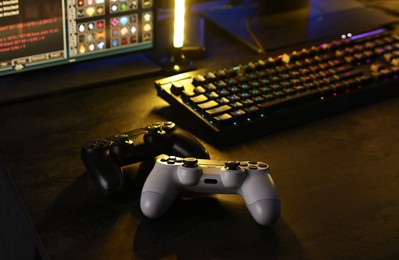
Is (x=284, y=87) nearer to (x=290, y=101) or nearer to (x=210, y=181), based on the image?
(x=290, y=101)

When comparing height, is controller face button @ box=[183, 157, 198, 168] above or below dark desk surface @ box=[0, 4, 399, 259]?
above

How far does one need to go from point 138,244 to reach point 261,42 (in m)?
0.69

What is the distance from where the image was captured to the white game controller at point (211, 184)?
2.96 ft

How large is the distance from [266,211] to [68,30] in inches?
22.0

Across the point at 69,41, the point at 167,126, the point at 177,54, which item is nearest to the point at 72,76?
the point at 69,41

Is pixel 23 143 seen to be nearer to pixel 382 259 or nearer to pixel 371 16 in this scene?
pixel 382 259

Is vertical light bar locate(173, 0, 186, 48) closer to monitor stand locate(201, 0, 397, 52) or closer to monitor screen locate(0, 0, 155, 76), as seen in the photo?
monitor screen locate(0, 0, 155, 76)

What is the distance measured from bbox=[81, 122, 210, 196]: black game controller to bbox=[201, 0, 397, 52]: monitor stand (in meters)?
0.46

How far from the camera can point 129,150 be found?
3.24ft

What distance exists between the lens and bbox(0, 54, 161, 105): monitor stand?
1.23 m

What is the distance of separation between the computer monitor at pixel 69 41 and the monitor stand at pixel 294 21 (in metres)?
0.25

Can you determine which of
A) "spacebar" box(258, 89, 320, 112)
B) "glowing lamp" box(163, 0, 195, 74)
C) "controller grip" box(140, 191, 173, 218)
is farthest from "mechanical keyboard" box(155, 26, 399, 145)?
"controller grip" box(140, 191, 173, 218)

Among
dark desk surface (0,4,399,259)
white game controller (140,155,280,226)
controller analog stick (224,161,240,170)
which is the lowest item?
dark desk surface (0,4,399,259)

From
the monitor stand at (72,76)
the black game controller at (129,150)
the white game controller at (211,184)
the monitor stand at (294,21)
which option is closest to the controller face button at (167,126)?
the black game controller at (129,150)
